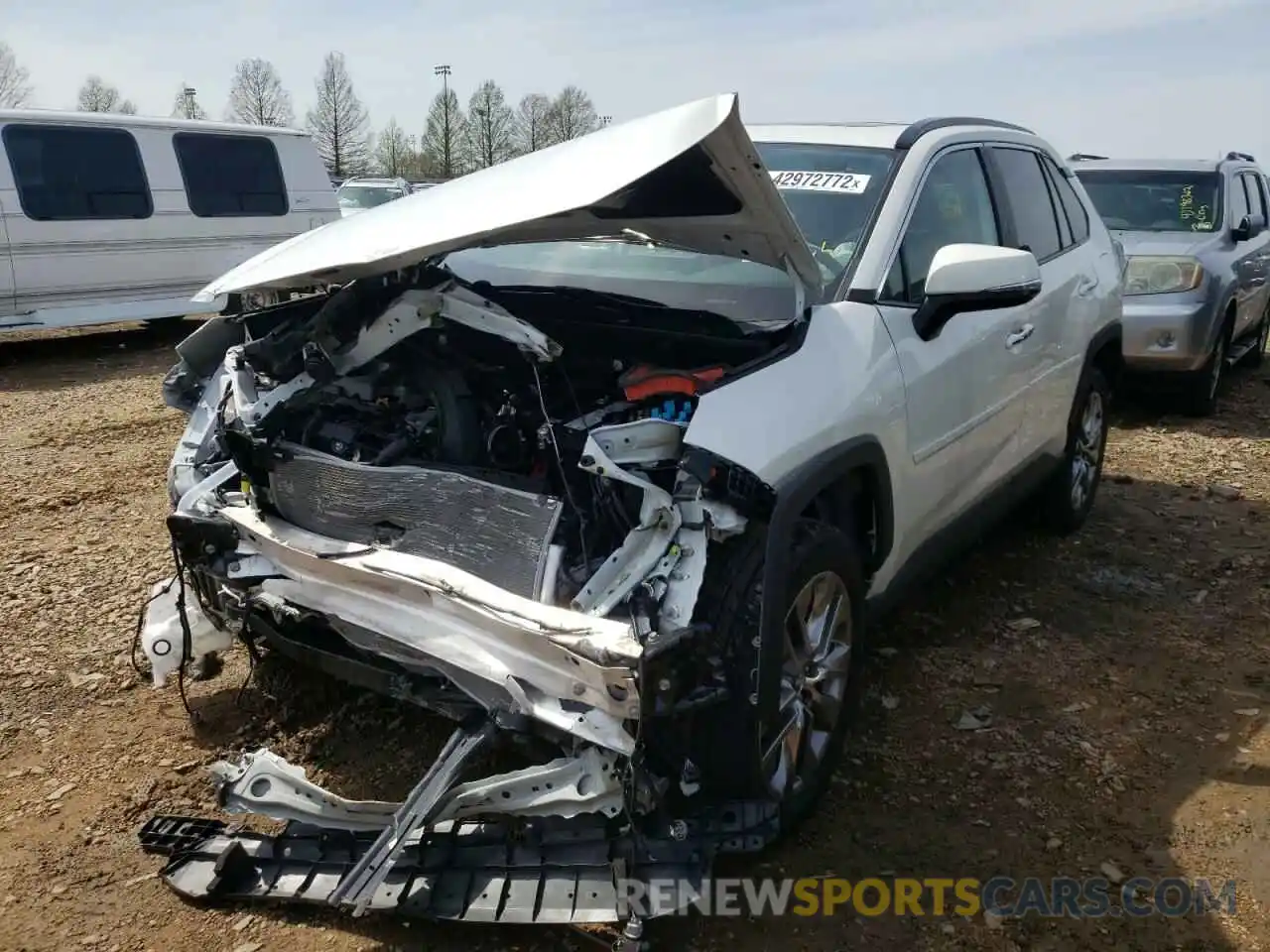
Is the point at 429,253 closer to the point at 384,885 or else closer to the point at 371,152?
the point at 384,885

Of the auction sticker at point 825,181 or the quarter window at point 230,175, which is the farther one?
the quarter window at point 230,175

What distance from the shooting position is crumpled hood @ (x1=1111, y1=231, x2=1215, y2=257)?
7645 millimetres

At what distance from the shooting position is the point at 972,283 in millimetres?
3053

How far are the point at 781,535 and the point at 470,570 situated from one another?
74 cm

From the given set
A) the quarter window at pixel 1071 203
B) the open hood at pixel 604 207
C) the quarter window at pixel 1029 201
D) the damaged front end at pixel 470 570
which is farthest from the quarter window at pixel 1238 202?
the damaged front end at pixel 470 570

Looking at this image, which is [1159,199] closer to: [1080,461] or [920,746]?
[1080,461]

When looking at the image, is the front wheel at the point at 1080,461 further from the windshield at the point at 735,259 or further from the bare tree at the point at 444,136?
the bare tree at the point at 444,136

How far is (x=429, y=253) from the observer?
2650 millimetres

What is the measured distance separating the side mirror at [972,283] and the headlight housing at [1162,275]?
4.89 m

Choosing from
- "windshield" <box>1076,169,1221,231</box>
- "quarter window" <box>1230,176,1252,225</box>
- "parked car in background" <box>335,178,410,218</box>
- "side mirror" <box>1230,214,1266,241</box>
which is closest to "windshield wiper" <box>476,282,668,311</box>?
"windshield" <box>1076,169,1221,231</box>

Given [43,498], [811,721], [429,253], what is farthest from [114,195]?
[811,721]

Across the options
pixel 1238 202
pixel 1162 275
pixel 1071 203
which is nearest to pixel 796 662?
pixel 1071 203

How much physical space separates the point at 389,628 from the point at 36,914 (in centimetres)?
111

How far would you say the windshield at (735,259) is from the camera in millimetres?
3242
